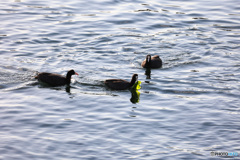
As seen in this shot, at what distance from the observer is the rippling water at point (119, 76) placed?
13.8 metres

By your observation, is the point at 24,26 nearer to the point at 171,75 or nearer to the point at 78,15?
the point at 78,15

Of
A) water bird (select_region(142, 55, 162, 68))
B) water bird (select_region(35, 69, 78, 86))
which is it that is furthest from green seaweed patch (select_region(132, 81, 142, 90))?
water bird (select_region(35, 69, 78, 86))

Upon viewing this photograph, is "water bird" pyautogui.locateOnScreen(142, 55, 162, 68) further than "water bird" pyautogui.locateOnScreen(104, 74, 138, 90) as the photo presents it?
Yes

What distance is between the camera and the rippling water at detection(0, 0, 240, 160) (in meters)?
13.8

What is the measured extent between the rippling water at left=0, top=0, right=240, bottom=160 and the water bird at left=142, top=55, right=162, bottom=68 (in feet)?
1.17

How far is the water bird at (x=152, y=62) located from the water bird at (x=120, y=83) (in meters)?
2.29

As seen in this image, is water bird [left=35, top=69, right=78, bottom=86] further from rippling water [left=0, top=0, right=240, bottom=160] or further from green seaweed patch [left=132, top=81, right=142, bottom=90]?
green seaweed patch [left=132, top=81, right=142, bottom=90]

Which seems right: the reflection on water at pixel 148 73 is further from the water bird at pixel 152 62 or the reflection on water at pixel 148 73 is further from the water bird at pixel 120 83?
the water bird at pixel 120 83

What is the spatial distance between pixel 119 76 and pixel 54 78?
283 centimetres

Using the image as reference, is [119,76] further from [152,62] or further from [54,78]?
[54,78]

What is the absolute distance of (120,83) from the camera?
59.0 feet

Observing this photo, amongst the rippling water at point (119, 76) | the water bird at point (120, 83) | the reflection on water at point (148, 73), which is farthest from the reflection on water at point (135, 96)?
the reflection on water at point (148, 73)

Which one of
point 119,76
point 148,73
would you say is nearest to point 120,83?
point 119,76

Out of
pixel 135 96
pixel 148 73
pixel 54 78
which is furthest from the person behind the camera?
pixel 148 73
